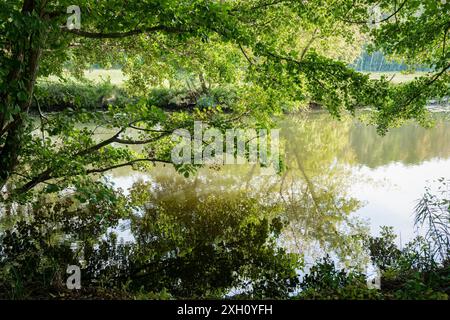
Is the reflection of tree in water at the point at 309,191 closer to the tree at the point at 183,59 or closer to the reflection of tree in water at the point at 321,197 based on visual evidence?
the reflection of tree in water at the point at 321,197

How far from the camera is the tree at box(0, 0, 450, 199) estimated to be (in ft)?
15.7

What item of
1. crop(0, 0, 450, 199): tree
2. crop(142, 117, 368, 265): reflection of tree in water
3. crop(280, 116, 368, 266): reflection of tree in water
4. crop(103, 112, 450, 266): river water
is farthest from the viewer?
crop(103, 112, 450, 266): river water

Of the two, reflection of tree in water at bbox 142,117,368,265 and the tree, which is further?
reflection of tree in water at bbox 142,117,368,265

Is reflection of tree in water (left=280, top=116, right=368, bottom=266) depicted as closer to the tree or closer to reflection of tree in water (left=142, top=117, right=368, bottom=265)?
reflection of tree in water (left=142, top=117, right=368, bottom=265)

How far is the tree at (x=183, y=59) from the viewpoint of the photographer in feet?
15.7

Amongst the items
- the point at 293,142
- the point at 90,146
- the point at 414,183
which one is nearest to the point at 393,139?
the point at 293,142

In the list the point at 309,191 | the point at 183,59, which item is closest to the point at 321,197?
the point at 309,191

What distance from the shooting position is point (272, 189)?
561 inches

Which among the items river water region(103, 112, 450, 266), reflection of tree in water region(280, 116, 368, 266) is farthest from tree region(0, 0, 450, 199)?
river water region(103, 112, 450, 266)

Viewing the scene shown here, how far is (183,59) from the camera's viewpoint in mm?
7910

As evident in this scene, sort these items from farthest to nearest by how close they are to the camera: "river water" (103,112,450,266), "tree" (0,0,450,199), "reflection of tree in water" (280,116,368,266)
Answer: "river water" (103,112,450,266) → "reflection of tree in water" (280,116,368,266) → "tree" (0,0,450,199)

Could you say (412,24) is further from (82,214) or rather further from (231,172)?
(231,172)

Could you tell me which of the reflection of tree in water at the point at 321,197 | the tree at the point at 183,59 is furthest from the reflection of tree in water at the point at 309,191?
the tree at the point at 183,59

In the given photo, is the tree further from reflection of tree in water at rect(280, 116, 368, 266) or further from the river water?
the river water
